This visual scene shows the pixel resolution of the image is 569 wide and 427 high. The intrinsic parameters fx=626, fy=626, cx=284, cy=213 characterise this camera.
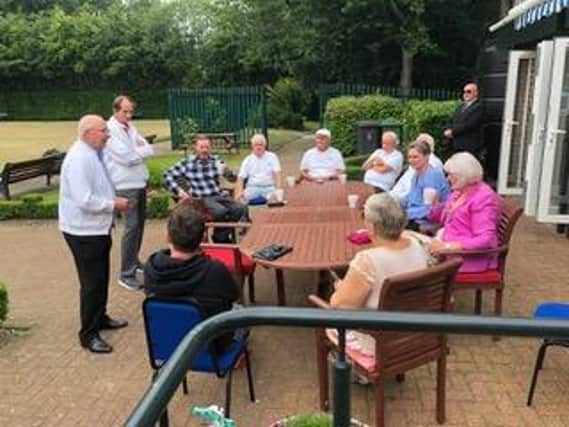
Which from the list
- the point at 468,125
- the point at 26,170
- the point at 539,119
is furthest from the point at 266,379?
the point at 26,170

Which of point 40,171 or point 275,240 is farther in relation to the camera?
point 40,171

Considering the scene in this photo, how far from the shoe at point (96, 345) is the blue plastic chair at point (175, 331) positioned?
1.16m

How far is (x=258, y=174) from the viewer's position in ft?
22.8

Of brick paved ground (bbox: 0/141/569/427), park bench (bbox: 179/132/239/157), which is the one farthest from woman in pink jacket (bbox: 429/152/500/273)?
park bench (bbox: 179/132/239/157)

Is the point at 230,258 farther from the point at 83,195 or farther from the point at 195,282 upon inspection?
the point at 195,282

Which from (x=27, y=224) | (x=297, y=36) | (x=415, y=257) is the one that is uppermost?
(x=297, y=36)

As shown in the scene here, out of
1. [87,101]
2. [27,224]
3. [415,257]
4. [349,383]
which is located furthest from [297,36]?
[349,383]

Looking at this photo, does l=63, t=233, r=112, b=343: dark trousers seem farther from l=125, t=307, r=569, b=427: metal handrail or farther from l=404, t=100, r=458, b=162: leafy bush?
l=404, t=100, r=458, b=162: leafy bush

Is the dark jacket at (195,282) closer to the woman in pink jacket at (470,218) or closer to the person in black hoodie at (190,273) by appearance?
the person in black hoodie at (190,273)

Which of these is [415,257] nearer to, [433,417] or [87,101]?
[433,417]

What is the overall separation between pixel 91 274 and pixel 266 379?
1.41 metres

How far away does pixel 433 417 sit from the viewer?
3316 millimetres

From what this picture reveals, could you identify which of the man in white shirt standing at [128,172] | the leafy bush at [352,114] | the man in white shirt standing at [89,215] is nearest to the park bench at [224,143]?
the leafy bush at [352,114]

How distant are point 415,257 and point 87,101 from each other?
1300 inches
